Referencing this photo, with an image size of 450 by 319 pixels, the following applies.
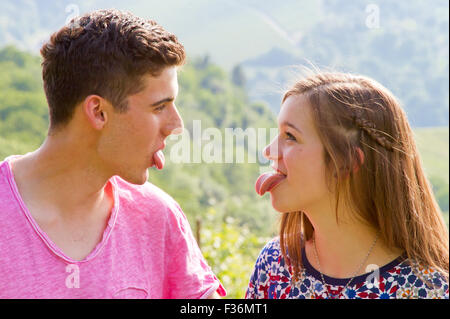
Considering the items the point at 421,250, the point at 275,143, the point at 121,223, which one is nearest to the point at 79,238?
the point at 121,223

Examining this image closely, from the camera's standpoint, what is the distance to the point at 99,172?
2408 millimetres

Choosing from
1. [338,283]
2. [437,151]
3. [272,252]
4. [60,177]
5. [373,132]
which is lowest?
[338,283]

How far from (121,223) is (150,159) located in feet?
1.01

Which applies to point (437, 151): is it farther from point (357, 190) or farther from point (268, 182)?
point (268, 182)

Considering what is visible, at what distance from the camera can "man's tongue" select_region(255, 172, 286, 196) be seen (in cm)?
244

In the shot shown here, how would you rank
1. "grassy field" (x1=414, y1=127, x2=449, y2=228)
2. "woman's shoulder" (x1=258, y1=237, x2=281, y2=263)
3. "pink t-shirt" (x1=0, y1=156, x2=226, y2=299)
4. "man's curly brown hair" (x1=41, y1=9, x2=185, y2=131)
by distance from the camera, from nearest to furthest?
"pink t-shirt" (x1=0, y1=156, x2=226, y2=299)
"man's curly brown hair" (x1=41, y1=9, x2=185, y2=131)
"woman's shoulder" (x1=258, y1=237, x2=281, y2=263)
"grassy field" (x1=414, y1=127, x2=449, y2=228)

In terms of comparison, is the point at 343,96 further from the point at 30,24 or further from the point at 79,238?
the point at 30,24

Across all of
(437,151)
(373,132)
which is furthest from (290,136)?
(437,151)

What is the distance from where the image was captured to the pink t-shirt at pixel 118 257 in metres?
2.18

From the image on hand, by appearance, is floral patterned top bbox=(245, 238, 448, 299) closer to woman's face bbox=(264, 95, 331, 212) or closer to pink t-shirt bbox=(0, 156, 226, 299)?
pink t-shirt bbox=(0, 156, 226, 299)

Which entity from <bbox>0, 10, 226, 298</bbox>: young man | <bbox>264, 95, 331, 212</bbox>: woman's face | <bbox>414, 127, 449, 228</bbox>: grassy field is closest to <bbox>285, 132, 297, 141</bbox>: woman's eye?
<bbox>264, 95, 331, 212</bbox>: woman's face

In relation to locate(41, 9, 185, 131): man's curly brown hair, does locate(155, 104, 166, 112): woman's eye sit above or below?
below

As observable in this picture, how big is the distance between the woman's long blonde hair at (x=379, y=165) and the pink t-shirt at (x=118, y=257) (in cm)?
71

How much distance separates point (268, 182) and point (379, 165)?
1.57 ft
